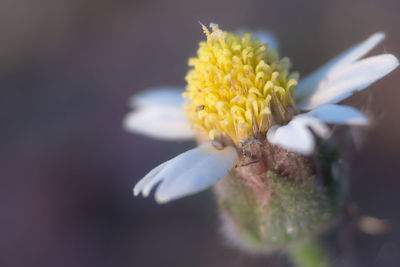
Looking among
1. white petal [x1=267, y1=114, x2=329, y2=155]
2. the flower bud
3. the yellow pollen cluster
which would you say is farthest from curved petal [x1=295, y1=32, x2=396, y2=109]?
white petal [x1=267, y1=114, x2=329, y2=155]

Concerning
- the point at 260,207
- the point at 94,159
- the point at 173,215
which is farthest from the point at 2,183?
the point at 260,207

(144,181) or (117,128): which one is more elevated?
(117,128)

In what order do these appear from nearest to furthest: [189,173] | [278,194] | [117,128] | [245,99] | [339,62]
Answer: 1. [189,173]
2. [245,99]
3. [278,194]
4. [339,62]
5. [117,128]

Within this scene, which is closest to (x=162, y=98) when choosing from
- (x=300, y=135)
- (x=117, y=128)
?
(x=300, y=135)

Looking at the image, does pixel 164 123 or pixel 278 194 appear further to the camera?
pixel 164 123

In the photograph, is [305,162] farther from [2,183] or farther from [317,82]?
[2,183]

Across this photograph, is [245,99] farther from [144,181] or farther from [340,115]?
[144,181]
